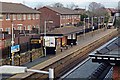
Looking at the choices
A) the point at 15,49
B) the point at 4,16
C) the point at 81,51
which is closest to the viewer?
the point at 15,49

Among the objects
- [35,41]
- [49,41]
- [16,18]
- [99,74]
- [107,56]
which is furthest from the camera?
[16,18]

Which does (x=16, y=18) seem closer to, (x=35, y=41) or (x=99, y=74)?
(x=35, y=41)

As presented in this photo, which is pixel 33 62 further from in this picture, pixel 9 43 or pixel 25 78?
pixel 25 78

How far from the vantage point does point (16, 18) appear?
41.2 metres

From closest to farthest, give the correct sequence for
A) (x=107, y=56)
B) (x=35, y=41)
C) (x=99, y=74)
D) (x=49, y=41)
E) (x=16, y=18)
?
(x=107, y=56) < (x=99, y=74) < (x=35, y=41) < (x=49, y=41) < (x=16, y=18)

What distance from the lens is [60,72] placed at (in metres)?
21.0

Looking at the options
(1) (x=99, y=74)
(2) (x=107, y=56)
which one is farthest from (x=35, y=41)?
(2) (x=107, y=56)

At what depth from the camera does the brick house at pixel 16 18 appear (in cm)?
3766

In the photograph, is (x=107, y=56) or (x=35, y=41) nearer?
(x=107, y=56)

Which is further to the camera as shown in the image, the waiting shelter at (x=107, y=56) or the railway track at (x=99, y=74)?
the railway track at (x=99, y=74)

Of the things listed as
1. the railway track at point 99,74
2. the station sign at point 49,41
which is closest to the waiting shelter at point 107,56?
the railway track at point 99,74

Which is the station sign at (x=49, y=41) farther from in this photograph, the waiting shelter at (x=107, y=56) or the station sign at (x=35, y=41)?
the waiting shelter at (x=107, y=56)

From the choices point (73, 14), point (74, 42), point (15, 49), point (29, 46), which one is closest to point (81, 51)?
point (74, 42)

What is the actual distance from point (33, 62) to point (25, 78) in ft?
20.4
